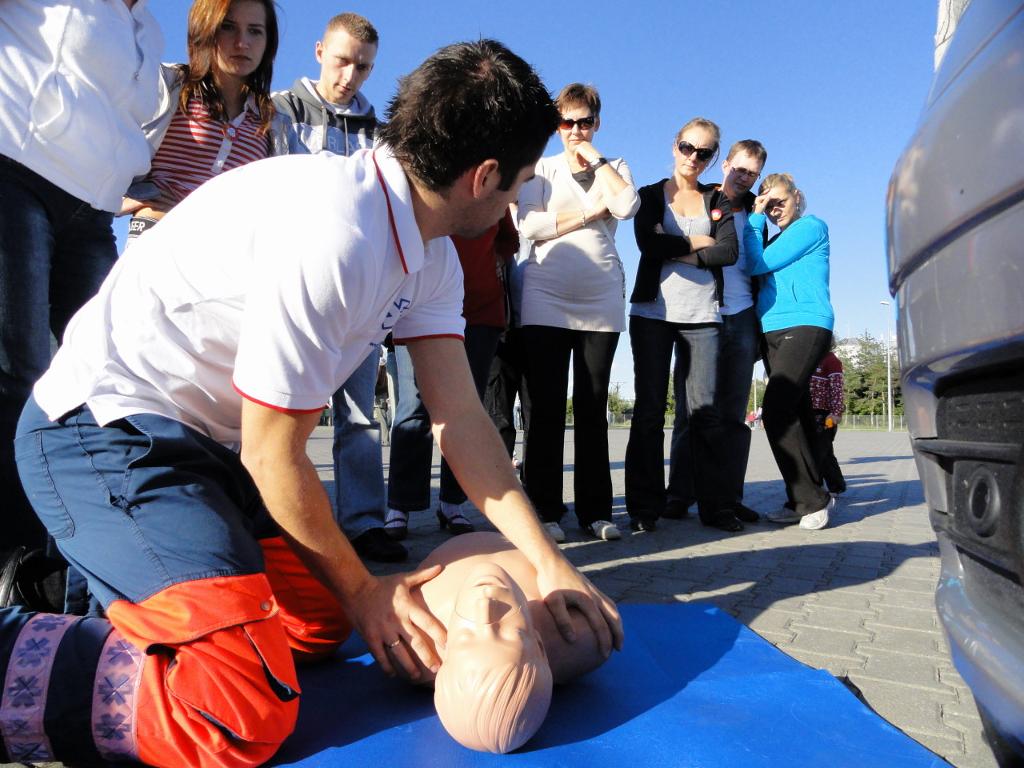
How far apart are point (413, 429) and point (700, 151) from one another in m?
2.39

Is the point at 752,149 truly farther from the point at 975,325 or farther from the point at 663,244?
the point at 975,325

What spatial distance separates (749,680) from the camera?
1.95 meters

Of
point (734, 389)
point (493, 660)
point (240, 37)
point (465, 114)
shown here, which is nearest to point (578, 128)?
point (734, 389)

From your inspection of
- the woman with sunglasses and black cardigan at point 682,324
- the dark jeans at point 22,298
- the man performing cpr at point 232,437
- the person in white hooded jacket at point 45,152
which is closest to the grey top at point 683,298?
the woman with sunglasses and black cardigan at point 682,324

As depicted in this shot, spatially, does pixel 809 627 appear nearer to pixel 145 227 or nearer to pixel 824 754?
pixel 824 754

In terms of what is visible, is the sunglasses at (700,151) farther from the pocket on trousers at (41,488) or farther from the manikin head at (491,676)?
the pocket on trousers at (41,488)

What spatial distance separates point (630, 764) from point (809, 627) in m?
1.49

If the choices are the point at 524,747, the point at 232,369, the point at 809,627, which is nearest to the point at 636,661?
the point at 524,747

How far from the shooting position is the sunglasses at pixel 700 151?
473 centimetres

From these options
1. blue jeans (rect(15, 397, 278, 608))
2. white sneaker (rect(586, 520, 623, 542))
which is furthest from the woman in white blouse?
blue jeans (rect(15, 397, 278, 608))

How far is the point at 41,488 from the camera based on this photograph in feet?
5.91

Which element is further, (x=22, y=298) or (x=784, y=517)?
(x=784, y=517)

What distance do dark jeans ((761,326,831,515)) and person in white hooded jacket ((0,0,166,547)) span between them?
3832 millimetres

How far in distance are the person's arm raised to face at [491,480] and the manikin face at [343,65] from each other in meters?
2.02
